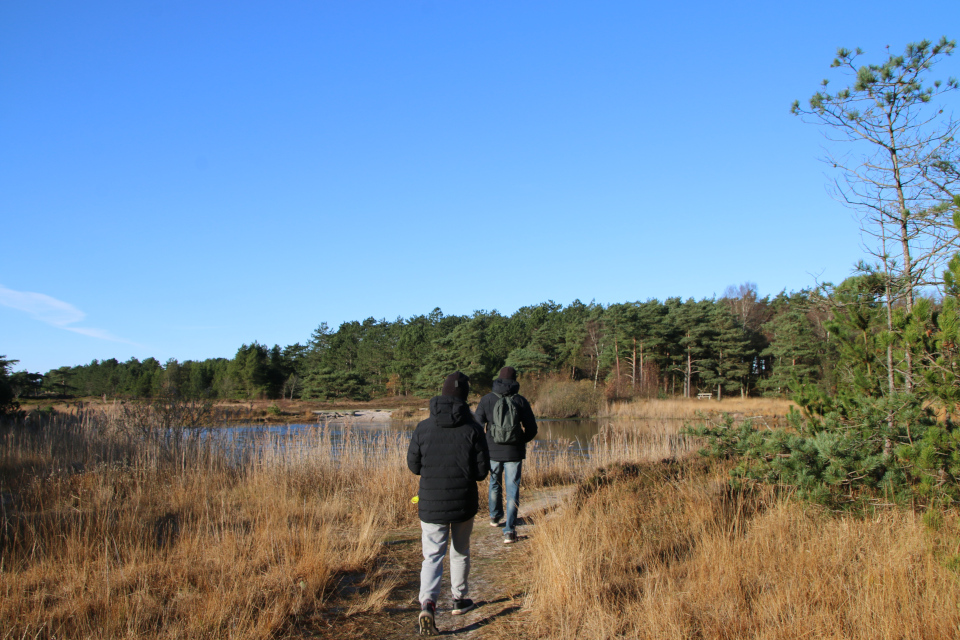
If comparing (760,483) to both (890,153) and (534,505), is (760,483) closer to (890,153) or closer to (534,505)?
(534,505)

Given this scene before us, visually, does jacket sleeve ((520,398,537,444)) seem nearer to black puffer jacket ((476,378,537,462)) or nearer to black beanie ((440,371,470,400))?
black puffer jacket ((476,378,537,462))

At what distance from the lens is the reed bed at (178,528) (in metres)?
3.65

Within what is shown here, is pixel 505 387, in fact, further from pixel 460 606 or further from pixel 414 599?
pixel 460 606

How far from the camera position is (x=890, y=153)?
19.6 feet

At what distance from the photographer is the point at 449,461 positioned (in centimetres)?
374

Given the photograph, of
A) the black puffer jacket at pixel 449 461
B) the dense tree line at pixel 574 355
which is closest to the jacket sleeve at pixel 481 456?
the black puffer jacket at pixel 449 461

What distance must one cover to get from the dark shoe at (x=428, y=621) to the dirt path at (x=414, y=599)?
0.11 meters

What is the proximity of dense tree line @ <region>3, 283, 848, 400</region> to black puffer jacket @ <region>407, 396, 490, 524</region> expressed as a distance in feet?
112

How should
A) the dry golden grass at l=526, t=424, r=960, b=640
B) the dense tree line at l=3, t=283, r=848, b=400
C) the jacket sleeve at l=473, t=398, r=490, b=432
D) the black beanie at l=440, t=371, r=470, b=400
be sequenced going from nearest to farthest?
the dry golden grass at l=526, t=424, r=960, b=640 < the black beanie at l=440, t=371, r=470, b=400 < the jacket sleeve at l=473, t=398, r=490, b=432 < the dense tree line at l=3, t=283, r=848, b=400

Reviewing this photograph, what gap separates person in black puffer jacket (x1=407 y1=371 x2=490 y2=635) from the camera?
371cm

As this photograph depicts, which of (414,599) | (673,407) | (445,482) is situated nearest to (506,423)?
(414,599)

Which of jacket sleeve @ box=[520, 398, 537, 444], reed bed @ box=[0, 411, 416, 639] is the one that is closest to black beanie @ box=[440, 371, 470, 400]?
reed bed @ box=[0, 411, 416, 639]

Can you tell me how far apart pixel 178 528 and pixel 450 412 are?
396 centimetres

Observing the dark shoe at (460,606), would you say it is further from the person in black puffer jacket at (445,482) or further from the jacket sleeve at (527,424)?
the jacket sleeve at (527,424)
